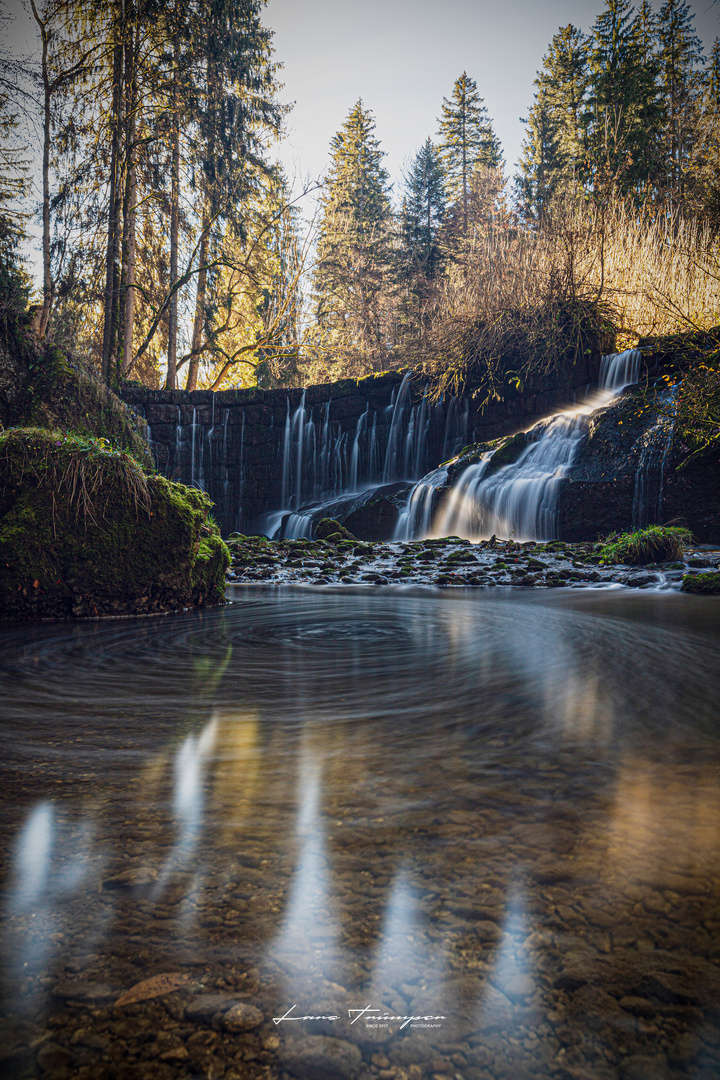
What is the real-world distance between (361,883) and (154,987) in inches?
18.3

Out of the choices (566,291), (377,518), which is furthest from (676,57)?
(377,518)

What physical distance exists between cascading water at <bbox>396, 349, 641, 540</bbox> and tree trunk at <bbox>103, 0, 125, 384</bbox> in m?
8.63

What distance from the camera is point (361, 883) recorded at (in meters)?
1.29

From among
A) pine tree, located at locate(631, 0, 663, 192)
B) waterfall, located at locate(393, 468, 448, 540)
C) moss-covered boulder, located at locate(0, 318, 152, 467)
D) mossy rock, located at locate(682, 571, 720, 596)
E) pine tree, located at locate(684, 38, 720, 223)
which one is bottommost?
mossy rock, located at locate(682, 571, 720, 596)

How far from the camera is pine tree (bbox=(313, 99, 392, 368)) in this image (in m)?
29.3

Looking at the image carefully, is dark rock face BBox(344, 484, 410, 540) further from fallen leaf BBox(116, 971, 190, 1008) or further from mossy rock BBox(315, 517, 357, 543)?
fallen leaf BBox(116, 971, 190, 1008)

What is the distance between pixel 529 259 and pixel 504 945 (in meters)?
18.1

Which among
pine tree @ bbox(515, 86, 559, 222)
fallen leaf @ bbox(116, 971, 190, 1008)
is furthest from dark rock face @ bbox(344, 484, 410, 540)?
pine tree @ bbox(515, 86, 559, 222)

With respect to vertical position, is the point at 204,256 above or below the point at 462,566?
above

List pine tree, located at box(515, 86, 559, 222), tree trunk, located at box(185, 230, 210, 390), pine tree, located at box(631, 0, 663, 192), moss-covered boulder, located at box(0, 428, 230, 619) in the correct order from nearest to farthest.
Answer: moss-covered boulder, located at box(0, 428, 230, 619) → tree trunk, located at box(185, 230, 210, 390) → pine tree, located at box(631, 0, 663, 192) → pine tree, located at box(515, 86, 559, 222)

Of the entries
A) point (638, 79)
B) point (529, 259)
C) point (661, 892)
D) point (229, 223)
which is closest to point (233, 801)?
point (661, 892)

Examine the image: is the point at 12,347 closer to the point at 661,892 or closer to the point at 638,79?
the point at 661,892

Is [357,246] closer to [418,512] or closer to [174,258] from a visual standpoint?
[174,258]

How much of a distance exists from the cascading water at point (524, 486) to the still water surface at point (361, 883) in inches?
387
